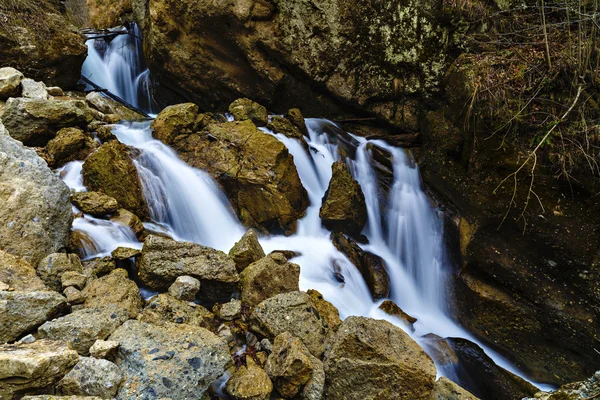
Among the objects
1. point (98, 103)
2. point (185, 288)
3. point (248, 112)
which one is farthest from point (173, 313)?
point (98, 103)

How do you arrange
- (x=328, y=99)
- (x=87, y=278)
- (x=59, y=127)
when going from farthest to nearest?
(x=328, y=99) < (x=59, y=127) < (x=87, y=278)

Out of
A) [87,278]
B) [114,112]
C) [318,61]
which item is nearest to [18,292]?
[87,278]

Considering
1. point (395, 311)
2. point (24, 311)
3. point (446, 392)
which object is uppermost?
point (24, 311)

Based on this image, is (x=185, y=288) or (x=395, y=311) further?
(x=395, y=311)

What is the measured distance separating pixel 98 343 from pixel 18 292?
0.73m

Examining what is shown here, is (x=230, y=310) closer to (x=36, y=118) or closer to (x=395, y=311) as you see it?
(x=395, y=311)

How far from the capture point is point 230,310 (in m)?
3.27

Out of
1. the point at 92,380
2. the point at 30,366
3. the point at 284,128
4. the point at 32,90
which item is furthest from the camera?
the point at 284,128

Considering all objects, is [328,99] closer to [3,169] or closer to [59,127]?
[59,127]

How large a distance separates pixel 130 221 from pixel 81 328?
2.14 m

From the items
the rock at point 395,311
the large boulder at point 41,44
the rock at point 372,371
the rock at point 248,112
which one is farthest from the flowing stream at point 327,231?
the large boulder at point 41,44

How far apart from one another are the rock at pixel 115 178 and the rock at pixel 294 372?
3.17 m

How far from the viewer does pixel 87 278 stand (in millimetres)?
3080

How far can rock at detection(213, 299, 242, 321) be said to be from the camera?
Answer: 323 cm
